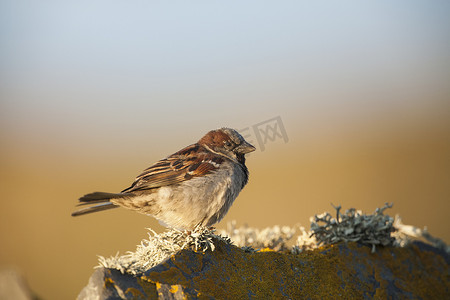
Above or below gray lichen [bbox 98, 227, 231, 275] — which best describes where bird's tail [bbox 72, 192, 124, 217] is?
above

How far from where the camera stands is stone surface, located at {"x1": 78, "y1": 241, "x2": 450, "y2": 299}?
10.3 ft

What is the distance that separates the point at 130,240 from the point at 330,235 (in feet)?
26.9

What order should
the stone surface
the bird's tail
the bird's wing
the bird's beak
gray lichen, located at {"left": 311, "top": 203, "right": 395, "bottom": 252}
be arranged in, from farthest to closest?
the bird's beak
the bird's wing
gray lichen, located at {"left": 311, "top": 203, "right": 395, "bottom": 252}
the bird's tail
the stone surface

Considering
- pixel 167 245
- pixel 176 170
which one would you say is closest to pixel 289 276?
pixel 167 245

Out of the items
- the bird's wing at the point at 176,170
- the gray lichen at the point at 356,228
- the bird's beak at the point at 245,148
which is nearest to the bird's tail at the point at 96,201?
the bird's wing at the point at 176,170

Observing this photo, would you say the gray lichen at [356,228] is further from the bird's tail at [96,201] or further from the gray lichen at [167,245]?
the bird's tail at [96,201]

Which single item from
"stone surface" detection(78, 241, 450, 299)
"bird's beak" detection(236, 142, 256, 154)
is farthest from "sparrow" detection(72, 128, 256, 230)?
"stone surface" detection(78, 241, 450, 299)

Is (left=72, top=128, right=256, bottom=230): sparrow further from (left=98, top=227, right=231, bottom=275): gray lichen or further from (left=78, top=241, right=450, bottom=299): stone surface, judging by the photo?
(left=78, top=241, right=450, bottom=299): stone surface

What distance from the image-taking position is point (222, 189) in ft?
16.1

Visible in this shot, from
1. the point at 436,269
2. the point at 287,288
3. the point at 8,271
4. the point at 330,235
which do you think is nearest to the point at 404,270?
the point at 436,269

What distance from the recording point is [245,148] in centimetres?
557

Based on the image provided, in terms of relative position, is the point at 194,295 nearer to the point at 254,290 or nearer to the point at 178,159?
the point at 254,290

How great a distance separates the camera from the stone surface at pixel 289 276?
10.3 feet

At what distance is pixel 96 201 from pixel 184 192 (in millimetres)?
983
